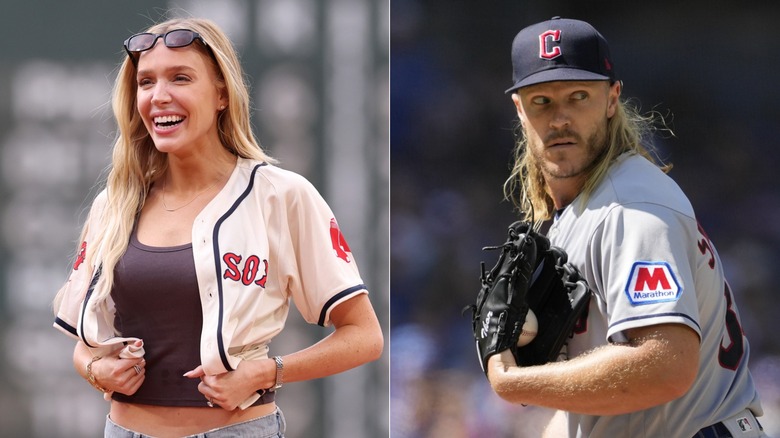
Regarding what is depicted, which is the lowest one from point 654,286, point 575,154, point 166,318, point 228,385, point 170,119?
point 228,385

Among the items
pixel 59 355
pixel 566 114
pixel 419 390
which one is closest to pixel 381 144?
pixel 419 390

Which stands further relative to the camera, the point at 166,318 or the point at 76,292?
the point at 76,292

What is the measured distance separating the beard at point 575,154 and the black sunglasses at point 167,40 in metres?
0.97

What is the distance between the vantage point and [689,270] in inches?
84.2

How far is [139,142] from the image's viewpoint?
8.94 feet

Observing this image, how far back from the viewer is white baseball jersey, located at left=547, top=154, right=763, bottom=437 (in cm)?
209

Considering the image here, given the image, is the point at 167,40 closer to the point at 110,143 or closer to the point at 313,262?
the point at 313,262

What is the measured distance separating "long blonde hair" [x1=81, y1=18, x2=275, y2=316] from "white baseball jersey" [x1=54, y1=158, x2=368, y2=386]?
0.07m

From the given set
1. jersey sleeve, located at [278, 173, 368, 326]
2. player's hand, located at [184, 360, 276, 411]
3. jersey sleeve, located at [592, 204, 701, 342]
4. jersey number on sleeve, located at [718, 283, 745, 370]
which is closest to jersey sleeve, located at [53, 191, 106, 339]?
player's hand, located at [184, 360, 276, 411]

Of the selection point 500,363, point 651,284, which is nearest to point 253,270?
point 500,363

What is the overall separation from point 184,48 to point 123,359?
83 cm

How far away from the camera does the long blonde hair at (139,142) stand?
2564mm

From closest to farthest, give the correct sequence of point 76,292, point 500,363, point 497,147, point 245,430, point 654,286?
point 654,286
point 500,363
point 245,430
point 76,292
point 497,147

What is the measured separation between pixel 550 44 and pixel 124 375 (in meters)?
1.37
